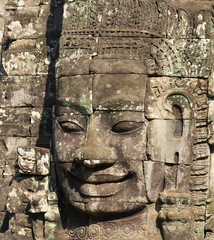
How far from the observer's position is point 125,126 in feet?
39.8

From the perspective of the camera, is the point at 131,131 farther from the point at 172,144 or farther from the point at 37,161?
the point at 37,161

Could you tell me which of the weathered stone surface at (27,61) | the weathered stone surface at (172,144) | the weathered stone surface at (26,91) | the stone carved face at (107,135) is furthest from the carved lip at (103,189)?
the weathered stone surface at (27,61)

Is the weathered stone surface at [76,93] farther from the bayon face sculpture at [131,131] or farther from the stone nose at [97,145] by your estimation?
the stone nose at [97,145]

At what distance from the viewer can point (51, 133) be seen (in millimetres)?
13445

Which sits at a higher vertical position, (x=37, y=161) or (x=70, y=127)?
(x=70, y=127)

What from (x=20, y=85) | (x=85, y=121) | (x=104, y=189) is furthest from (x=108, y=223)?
(x=20, y=85)

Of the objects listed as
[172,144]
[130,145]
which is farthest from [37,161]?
[172,144]

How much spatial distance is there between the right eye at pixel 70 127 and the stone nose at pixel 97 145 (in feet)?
0.55

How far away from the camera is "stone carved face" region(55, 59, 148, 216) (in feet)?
39.8

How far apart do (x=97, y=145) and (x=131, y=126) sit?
1.59ft

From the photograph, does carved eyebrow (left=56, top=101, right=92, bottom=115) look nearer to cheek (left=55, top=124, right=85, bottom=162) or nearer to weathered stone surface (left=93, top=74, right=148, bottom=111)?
weathered stone surface (left=93, top=74, right=148, bottom=111)

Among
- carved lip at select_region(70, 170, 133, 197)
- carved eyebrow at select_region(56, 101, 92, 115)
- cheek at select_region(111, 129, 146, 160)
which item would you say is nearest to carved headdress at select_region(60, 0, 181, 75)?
carved eyebrow at select_region(56, 101, 92, 115)

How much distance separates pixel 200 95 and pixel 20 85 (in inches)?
107

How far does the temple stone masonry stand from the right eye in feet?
0.04
